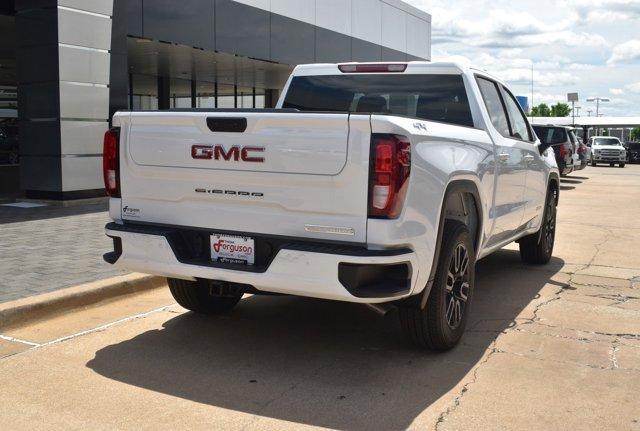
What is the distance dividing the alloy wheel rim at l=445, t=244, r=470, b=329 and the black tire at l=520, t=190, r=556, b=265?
10.5ft

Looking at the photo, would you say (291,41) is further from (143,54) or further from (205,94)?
(205,94)

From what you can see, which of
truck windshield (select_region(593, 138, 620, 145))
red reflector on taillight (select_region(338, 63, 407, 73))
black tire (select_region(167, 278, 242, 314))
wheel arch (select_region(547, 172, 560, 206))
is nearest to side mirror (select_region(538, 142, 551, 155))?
wheel arch (select_region(547, 172, 560, 206))

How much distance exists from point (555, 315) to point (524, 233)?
4.72 feet

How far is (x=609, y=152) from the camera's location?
4212 centimetres

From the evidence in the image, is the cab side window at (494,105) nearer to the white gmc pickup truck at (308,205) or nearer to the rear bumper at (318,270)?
the white gmc pickup truck at (308,205)

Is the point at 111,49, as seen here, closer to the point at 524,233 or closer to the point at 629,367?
the point at 524,233

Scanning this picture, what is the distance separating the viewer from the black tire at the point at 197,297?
5.77 m

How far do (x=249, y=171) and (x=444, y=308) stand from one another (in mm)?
1585

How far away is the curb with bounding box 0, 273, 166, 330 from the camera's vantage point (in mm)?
5677

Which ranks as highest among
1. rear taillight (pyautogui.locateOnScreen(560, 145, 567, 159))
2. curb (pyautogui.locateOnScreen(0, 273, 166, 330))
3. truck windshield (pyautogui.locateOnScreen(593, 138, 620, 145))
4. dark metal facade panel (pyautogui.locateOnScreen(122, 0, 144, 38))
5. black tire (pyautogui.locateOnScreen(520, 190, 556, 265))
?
dark metal facade panel (pyautogui.locateOnScreen(122, 0, 144, 38))

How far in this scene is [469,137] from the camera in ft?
17.8

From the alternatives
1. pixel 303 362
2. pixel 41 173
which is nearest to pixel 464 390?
pixel 303 362

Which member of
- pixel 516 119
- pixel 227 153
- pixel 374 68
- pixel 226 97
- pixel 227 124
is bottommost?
pixel 227 153

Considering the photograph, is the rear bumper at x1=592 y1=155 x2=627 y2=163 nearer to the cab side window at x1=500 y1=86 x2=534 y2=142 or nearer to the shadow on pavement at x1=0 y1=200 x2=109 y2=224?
the shadow on pavement at x1=0 y1=200 x2=109 y2=224
